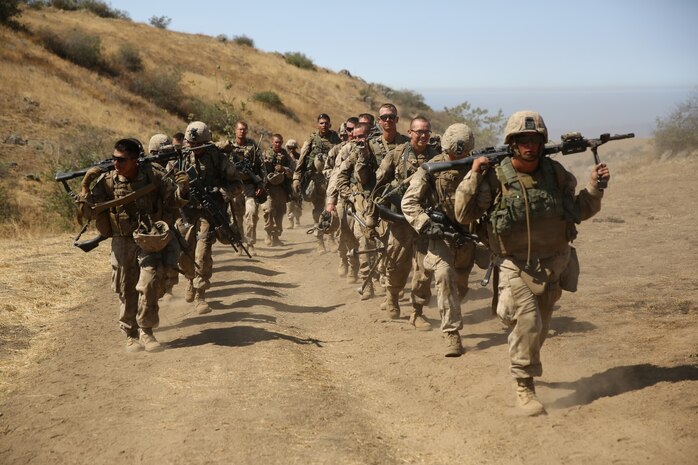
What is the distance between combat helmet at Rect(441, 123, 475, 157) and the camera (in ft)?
23.5

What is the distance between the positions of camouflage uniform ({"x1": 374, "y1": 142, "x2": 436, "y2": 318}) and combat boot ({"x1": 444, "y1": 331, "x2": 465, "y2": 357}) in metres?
0.97

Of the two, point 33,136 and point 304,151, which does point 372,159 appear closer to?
point 304,151

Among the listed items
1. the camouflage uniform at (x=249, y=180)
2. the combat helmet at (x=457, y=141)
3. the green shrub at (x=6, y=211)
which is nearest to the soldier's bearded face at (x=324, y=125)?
the camouflage uniform at (x=249, y=180)

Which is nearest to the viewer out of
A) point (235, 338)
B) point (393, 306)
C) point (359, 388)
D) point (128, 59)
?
point (359, 388)

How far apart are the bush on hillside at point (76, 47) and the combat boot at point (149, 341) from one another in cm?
3624

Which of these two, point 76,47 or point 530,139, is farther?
point 76,47

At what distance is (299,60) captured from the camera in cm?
6488

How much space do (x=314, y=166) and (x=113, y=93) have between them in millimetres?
26922

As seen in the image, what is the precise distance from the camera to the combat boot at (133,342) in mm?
7895

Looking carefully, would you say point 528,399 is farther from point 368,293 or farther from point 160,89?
point 160,89

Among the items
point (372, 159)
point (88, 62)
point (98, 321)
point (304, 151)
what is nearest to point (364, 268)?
point (372, 159)

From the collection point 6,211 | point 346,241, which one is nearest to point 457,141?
point 346,241

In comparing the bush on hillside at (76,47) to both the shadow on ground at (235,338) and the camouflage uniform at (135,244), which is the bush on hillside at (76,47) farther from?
the camouflage uniform at (135,244)

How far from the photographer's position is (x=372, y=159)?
9547 millimetres
